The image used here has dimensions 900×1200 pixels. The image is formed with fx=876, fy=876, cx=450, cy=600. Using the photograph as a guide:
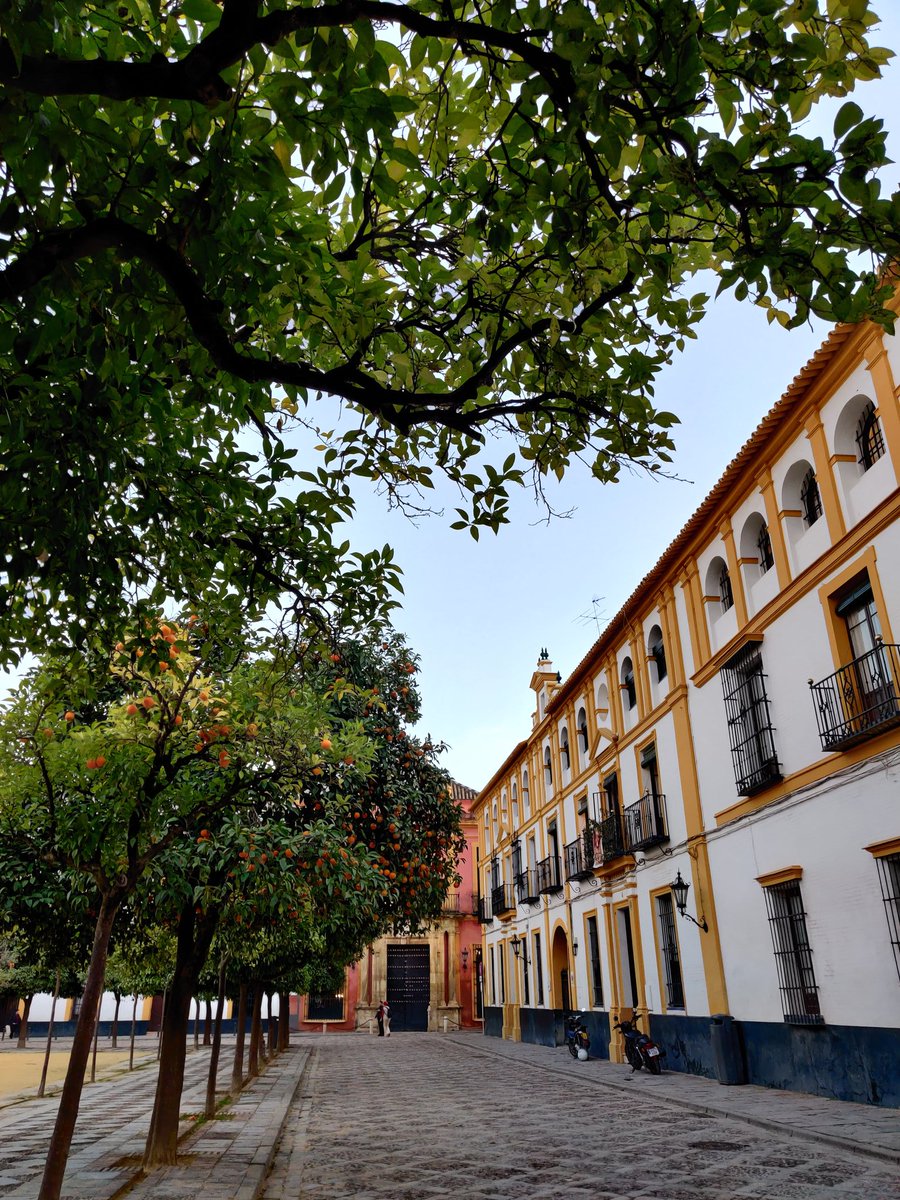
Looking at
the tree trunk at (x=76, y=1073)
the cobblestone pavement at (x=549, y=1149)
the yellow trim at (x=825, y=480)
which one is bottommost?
the cobblestone pavement at (x=549, y=1149)

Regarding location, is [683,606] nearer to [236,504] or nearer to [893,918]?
[893,918]

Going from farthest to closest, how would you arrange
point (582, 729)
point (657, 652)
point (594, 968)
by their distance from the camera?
point (582, 729) → point (594, 968) → point (657, 652)

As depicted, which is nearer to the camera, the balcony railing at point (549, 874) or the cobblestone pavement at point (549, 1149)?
the cobblestone pavement at point (549, 1149)

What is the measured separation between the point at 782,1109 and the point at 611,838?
8885 millimetres

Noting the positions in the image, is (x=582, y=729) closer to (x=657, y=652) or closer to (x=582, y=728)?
(x=582, y=728)

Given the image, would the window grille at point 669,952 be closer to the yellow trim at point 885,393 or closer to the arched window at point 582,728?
the arched window at point 582,728

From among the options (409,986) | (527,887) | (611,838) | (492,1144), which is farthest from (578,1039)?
(409,986)

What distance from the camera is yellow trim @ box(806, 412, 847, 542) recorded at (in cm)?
1059

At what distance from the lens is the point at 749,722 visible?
12852mm

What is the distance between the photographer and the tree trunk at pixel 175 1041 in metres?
7.79

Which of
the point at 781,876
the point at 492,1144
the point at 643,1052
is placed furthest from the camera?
the point at 643,1052

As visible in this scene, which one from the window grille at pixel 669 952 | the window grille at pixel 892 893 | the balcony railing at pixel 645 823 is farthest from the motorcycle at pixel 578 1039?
the window grille at pixel 892 893

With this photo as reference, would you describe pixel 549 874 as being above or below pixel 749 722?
below

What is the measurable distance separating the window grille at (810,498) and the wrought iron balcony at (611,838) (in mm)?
8632
